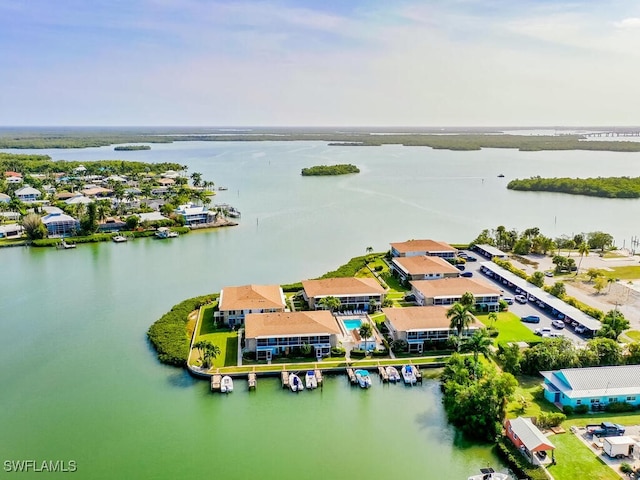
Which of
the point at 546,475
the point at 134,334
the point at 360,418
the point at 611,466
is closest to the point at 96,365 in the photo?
the point at 134,334

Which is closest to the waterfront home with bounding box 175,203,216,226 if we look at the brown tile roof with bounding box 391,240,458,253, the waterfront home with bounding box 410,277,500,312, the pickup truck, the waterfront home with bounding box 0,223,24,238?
the waterfront home with bounding box 0,223,24,238

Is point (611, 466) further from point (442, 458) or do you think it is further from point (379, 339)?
point (379, 339)

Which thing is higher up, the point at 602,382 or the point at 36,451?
the point at 602,382

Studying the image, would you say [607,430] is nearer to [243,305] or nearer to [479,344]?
[479,344]

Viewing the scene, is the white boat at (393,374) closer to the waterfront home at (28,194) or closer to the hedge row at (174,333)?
the hedge row at (174,333)

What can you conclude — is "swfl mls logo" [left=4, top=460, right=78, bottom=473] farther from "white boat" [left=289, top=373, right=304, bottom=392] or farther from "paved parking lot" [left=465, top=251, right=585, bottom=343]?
"paved parking lot" [left=465, top=251, right=585, bottom=343]

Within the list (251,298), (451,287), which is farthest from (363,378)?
(451,287)

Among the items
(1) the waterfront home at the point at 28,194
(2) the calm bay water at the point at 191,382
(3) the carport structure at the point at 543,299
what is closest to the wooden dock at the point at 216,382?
(2) the calm bay water at the point at 191,382
